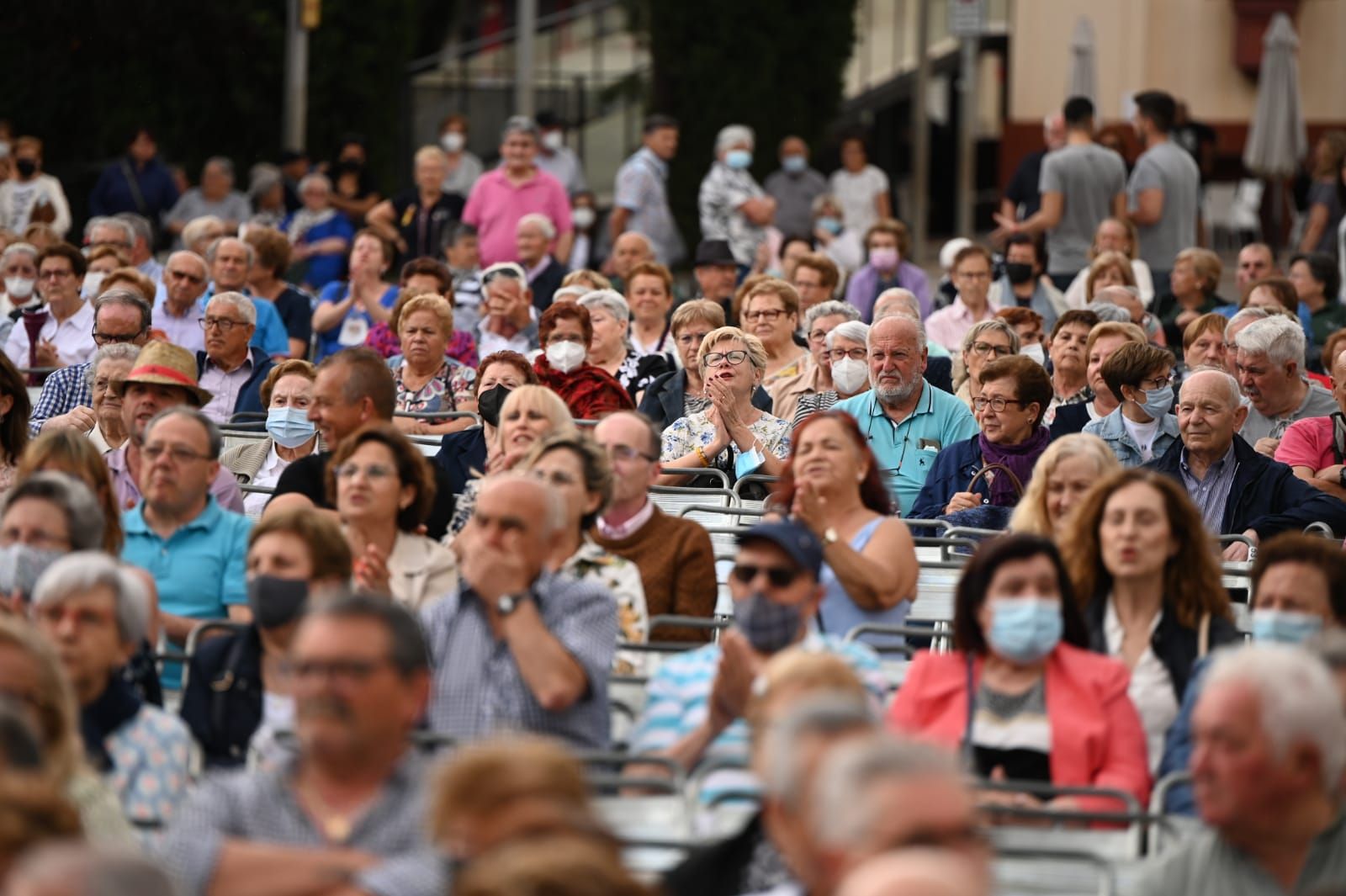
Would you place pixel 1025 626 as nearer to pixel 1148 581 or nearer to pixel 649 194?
pixel 1148 581

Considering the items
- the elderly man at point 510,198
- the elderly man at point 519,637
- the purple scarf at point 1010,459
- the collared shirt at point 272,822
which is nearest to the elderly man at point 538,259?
the elderly man at point 510,198

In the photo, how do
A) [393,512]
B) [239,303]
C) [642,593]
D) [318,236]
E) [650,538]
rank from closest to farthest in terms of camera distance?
1. [642,593]
2. [393,512]
3. [650,538]
4. [239,303]
5. [318,236]

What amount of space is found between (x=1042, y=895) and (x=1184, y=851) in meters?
0.51

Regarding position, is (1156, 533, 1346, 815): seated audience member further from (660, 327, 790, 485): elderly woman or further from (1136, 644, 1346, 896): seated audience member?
(660, 327, 790, 485): elderly woman

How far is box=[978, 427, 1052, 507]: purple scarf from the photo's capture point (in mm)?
9977

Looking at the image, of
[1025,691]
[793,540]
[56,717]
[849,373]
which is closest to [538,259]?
[849,373]

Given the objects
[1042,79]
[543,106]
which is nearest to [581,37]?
[543,106]

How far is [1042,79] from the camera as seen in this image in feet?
100

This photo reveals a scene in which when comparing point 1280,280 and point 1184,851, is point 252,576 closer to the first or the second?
point 1184,851

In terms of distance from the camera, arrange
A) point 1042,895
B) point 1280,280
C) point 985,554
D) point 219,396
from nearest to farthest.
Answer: point 1042,895
point 985,554
point 219,396
point 1280,280

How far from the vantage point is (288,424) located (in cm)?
1025

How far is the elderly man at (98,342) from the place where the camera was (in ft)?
39.4

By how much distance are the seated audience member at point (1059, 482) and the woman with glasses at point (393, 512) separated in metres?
1.89

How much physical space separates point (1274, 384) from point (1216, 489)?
162 cm
